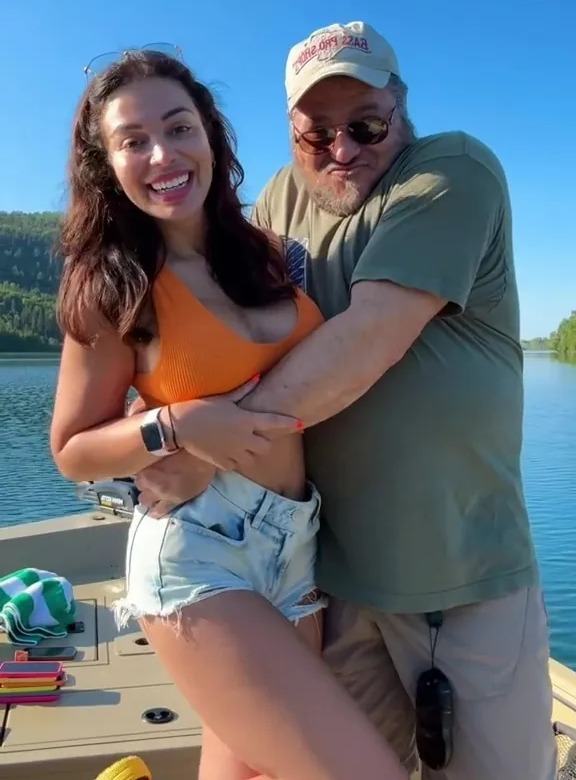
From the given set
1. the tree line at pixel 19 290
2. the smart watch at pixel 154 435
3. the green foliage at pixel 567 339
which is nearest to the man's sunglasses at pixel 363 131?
the smart watch at pixel 154 435

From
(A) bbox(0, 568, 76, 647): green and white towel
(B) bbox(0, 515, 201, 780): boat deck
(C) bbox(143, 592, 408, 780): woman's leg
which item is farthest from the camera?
(A) bbox(0, 568, 76, 647): green and white towel

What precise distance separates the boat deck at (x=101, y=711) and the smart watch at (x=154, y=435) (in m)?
1.26

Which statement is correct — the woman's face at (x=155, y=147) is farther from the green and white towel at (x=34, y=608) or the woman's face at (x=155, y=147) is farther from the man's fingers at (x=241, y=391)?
the green and white towel at (x=34, y=608)

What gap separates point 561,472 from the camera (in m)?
18.5

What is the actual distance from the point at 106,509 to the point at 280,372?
9.81 feet

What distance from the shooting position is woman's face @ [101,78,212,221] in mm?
1842

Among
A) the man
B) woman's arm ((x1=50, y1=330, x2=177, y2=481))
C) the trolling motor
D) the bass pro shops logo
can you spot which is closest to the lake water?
woman's arm ((x1=50, y1=330, x2=177, y2=481))

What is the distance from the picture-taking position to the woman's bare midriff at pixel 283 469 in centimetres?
180

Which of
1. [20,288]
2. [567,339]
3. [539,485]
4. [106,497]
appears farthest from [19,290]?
[567,339]

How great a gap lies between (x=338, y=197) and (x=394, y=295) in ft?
1.29

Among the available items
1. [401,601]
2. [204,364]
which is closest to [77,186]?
[204,364]

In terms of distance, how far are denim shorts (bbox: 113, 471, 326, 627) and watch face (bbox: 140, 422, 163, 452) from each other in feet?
0.45

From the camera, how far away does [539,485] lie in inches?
677

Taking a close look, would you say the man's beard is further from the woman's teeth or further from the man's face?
the woman's teeth
